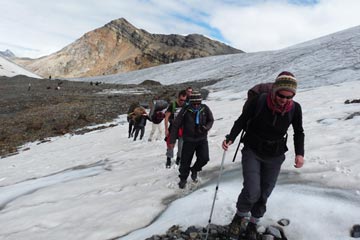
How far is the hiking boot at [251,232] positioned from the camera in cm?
522

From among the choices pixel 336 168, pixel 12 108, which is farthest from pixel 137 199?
pixel 12 108

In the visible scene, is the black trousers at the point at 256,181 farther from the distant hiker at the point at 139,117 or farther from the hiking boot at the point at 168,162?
the distant hiker at the point at 139,117

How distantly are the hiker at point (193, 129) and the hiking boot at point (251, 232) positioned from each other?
2602 mm

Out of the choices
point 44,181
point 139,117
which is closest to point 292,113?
point 44,181

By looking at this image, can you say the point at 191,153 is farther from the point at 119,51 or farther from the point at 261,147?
the point at 119,51

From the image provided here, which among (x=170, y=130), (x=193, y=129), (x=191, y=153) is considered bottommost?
(x=191, y=153)

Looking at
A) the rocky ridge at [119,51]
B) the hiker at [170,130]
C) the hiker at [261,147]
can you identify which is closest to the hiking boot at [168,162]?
the hiker at [170,130]

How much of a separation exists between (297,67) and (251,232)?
34706 mm

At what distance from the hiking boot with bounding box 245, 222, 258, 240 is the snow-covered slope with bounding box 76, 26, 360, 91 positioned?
2308 centimetres

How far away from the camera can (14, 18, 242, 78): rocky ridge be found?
139000mm

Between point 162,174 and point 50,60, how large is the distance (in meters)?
145

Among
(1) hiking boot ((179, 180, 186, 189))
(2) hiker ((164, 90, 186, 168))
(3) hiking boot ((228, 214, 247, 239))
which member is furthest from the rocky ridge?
(3) hiking boot ((228, 214, 247, 239))

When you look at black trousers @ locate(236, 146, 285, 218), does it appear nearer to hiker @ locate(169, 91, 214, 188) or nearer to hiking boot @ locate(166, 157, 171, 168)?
hiker @ locate(169, 91, 214, 188)

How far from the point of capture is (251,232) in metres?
5.25
